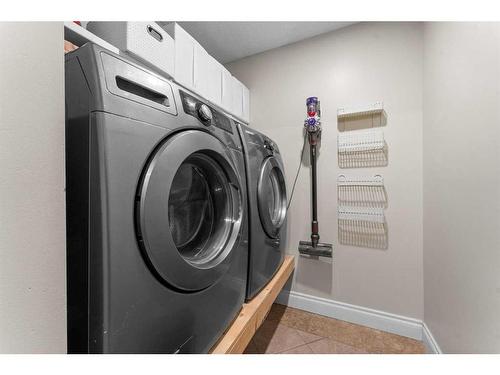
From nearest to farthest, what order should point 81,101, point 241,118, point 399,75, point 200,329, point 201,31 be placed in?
point 81,101 → point 200,329 → point 399,75 → point 201,31 → point 241,118

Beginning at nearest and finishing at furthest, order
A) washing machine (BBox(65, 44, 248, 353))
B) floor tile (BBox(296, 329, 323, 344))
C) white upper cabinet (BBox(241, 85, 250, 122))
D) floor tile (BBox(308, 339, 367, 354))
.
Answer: washing machine (BBox(65, 44, 248, 353)) < floor tile (BBox(308, 339, 367, 354)) < floor tile (BBox(296, 329, 323, 344)) < white upper cabinet (BBox(241, 85, 250, 122))

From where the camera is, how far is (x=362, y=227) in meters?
1.48

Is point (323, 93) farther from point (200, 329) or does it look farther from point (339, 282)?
point (200, 329)

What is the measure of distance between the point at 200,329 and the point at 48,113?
654 millimetres

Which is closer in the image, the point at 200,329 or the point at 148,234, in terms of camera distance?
the point at 148,234

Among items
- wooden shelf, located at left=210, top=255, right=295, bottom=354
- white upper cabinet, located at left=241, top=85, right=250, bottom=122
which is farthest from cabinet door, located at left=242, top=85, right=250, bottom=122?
wooden shelf, located at left=210, top=255, right=295, bottom=354

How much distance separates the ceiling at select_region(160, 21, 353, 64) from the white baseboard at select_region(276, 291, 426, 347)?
1995 mm

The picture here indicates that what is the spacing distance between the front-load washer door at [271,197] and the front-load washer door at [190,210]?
21cm

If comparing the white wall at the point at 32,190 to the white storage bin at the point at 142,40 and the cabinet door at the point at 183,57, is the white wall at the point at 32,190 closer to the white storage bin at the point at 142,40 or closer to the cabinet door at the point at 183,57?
the white storage bin at the point at 142,40

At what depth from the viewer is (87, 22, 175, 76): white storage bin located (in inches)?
33.5

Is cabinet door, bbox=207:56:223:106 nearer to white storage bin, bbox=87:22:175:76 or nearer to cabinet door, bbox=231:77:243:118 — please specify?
cabinet door, bbox=231:77:243:118

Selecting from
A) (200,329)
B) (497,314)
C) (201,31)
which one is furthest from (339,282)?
(201,31)

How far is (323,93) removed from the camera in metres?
1.59

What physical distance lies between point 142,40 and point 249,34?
0.96 m
